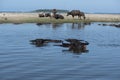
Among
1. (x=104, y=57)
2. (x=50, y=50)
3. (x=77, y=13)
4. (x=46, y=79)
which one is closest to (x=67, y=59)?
(x=104, y=57)

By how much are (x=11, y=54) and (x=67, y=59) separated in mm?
Answer: 3897

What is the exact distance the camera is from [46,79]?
1409 cm

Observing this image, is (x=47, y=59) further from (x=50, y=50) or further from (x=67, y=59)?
(x=50, y=50)

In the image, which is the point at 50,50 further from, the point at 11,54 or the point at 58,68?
the point at 58,68

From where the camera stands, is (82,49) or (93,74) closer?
(93,74)

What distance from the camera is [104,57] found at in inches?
830

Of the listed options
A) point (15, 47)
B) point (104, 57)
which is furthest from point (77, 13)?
point (104, 57)

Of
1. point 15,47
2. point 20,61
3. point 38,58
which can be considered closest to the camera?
point 20,61

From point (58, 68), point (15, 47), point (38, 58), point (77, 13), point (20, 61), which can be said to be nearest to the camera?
point (58, 68)

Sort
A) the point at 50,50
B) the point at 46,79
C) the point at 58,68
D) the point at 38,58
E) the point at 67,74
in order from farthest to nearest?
the point at 50,50
the point at 38,58
the point at 58,68
the point at 67,74
the point at 46,79

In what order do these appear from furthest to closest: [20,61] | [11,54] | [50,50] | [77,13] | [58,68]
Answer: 1. [77,13]
2. [50,50]
3. [11,54]
4. [20,61]
5. [58,68]

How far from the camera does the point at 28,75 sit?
1476cm

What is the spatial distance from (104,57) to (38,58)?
162 inches

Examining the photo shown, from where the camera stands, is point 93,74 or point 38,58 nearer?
point 93,74
